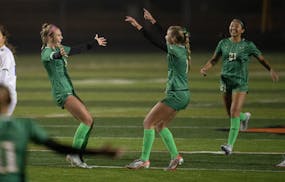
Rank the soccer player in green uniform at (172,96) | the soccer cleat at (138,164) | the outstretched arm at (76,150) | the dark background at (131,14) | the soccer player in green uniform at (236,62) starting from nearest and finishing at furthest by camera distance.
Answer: the outstretched arm at (76,150)
the soccer player in green uniform at (172,96)
the soccer cleat at (138,164)
the soccer player in green uniform at (236,62)
the dark background at (131,14)

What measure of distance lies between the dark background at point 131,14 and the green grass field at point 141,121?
433 inches

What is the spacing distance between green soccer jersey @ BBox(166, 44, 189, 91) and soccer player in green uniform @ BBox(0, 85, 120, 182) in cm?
530

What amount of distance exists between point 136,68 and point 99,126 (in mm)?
15659

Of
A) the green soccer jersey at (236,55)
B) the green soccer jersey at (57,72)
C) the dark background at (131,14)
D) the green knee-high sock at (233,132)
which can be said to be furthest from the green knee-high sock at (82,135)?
the dark background at (131,14)

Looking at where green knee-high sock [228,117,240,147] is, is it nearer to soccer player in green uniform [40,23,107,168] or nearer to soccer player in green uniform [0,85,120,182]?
soccer player in green uniform [40,23,107,168]

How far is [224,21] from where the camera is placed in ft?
180

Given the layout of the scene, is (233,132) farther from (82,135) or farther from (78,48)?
(78,48)

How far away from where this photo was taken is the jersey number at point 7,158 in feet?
25.2

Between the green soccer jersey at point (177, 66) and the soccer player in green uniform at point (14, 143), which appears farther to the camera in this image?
the green soccer jersey at point (177, 66)

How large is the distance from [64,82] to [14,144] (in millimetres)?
5593

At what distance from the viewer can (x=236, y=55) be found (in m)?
15.0

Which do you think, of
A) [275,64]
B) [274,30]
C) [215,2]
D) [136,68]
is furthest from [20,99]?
[215,2]

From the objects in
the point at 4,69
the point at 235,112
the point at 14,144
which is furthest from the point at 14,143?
the point at 235,112

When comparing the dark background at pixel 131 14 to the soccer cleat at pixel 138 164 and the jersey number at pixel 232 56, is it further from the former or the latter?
the soccer cleat at pixel 138 164
